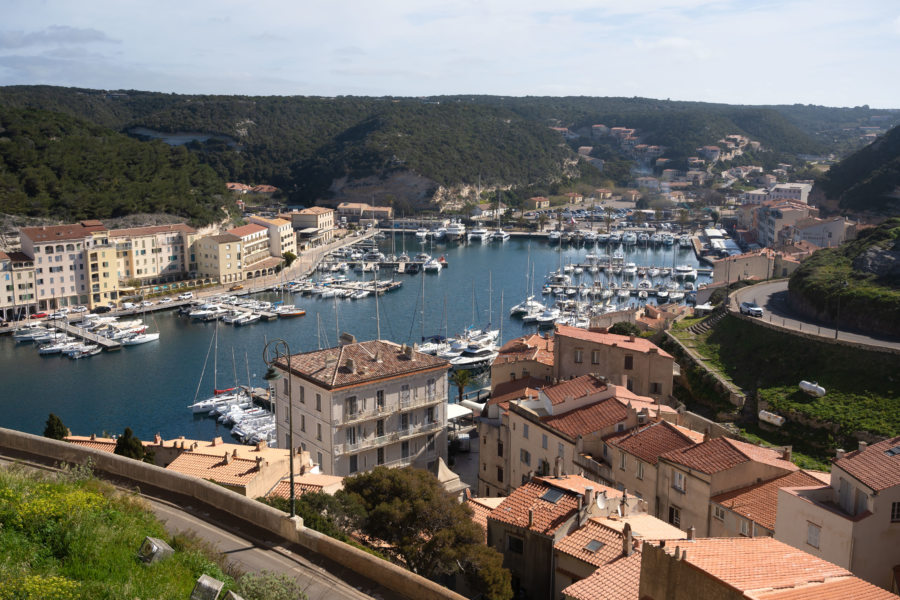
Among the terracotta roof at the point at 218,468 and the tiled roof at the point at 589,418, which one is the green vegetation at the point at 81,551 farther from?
the tiled roof at the point at 589,418

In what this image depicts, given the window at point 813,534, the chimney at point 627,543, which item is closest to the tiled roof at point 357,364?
the chimney at point 627,543

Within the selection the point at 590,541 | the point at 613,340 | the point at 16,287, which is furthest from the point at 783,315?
the point at 16,287

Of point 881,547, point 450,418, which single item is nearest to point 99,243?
point 450,418

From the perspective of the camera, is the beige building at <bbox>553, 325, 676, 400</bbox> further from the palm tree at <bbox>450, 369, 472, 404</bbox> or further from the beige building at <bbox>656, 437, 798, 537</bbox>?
the beige building at <bbox>656, 437, 798, 537</bbox>

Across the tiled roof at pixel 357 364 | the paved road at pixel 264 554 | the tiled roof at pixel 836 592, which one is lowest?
the tiled roof at pixel 357 364

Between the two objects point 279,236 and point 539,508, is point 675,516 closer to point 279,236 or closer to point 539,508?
point 539,508

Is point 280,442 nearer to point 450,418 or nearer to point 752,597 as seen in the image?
point 450,418
